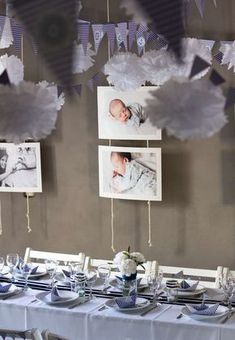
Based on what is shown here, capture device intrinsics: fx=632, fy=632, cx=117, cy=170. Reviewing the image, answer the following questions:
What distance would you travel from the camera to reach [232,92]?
56.9 inches

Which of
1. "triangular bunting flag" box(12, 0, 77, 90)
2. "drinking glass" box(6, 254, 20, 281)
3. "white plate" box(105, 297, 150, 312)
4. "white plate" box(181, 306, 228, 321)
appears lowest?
"white plate" box(181, 306, 228, 321)

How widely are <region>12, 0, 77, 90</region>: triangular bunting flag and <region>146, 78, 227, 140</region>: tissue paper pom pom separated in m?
0.17

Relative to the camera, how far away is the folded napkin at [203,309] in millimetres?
3727

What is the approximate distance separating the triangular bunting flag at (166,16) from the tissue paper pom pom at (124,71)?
9.04 feet

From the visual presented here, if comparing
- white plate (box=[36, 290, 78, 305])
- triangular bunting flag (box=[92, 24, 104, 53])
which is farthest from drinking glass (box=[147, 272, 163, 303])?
triangular bunting flag (box=[92, 24, 104, 53])

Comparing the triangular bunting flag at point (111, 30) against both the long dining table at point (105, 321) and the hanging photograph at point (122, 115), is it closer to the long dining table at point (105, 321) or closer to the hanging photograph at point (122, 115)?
the hanging photograph at point (122, 115)

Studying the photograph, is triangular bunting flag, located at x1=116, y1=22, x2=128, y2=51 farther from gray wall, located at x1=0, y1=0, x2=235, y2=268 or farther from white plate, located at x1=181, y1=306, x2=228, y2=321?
white plate, located at x1=181, y1=306, x2=228, y2=321

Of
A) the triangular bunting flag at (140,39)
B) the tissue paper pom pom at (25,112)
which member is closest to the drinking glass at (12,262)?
the triangular bunting flag at (140,39)

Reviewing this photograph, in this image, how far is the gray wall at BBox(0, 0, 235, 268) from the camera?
544 cm

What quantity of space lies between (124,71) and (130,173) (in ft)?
5.62

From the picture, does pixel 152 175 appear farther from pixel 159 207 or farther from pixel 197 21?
pixel 197 21

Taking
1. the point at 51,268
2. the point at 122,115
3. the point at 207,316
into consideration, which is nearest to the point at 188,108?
the point at 207,316

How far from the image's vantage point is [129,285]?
419cm

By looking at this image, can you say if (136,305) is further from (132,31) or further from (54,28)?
(54,28)
